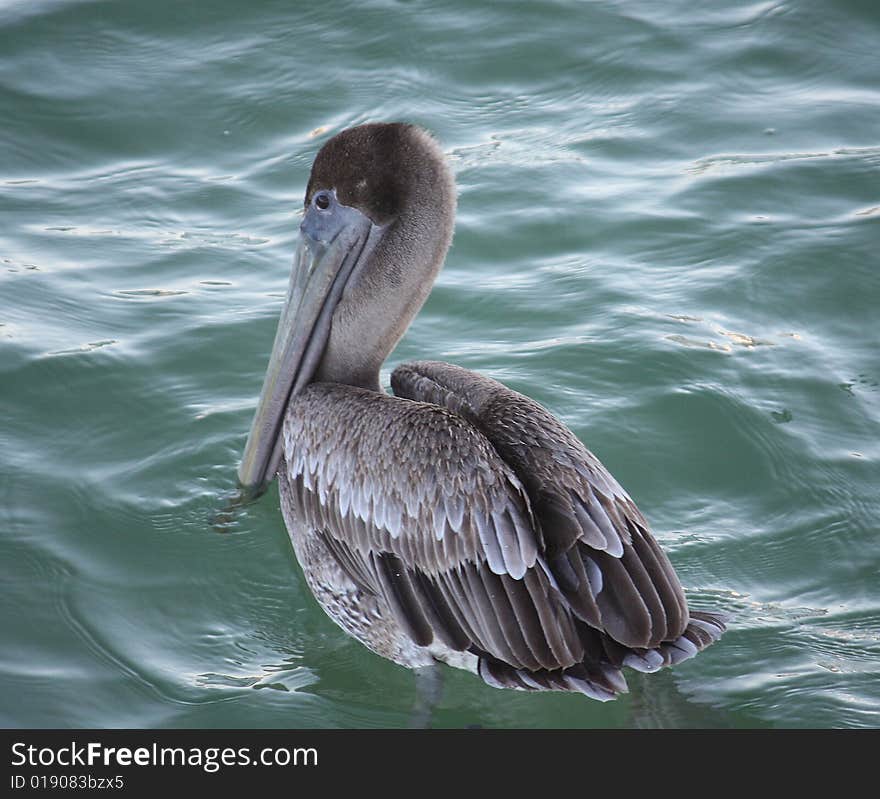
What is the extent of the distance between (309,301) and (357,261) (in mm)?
273

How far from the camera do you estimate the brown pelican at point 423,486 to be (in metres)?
4.27

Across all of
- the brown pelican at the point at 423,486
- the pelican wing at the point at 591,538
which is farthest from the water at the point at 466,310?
the pelican wing at the point at 591,538

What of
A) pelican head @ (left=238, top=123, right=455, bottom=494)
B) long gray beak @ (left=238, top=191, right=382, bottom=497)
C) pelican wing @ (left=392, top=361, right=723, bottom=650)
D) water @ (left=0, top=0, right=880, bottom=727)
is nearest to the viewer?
pelican wing @ (left=392, top=361, right=723, bottom=650)

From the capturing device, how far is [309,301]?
5359 millimetres

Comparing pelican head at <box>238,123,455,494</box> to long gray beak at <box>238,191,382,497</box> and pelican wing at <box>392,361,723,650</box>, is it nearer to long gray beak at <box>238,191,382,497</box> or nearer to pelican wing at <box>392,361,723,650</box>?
long gray beak at <box>238,191,382,497</box>

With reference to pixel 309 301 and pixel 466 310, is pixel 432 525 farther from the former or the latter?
pixel 466 310

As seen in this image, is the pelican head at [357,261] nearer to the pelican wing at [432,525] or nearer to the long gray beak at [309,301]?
the long gray beak at [309,301]

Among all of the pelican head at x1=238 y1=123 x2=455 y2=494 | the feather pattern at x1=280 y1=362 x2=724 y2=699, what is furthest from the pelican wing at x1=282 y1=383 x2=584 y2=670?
the pelican head at x1=238 y1=123 x2=455 y2=494

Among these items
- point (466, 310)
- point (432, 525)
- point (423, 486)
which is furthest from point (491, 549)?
Result: point (466, 310)

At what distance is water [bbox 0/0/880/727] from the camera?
486 centimetres

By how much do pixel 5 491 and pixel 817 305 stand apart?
436cm

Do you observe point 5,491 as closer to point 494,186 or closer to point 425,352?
point 425,352

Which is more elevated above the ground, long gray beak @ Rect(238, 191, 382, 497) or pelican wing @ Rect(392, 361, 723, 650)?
long gray beak @ Rect(238, 191, 382, 497)

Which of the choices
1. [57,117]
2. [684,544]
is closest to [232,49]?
[57,117]
